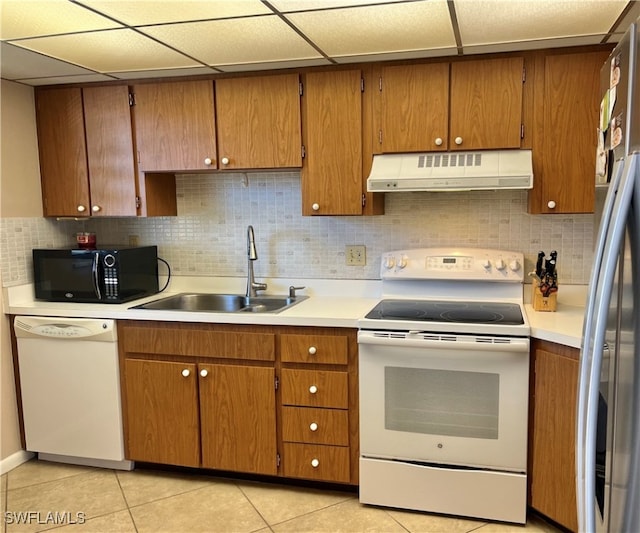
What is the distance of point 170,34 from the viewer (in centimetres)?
216

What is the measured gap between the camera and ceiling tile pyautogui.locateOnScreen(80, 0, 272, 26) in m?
1.86

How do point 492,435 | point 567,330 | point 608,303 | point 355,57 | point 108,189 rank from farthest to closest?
point 108,189 < point 355,57 < point 492,435 < point 567,330 < point 608,303

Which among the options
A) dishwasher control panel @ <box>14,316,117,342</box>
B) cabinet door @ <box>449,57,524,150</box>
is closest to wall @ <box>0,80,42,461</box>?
Answer: dishwasher control panel @ <box>14,316,117,342</box>

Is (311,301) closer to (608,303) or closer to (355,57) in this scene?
(355,57)

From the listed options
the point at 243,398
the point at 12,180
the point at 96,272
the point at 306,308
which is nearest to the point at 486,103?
the point at 306,308

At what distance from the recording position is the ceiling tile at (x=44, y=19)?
185 centimetres

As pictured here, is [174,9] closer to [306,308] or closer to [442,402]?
[306,308]

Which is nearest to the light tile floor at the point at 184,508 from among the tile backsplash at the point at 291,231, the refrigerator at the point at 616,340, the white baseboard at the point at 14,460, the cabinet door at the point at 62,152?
the white baseboard at the point at 14,460

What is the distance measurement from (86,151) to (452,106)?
1.96 metres

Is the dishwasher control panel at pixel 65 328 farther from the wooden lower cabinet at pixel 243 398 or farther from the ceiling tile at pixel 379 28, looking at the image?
the ceiling tile at pixel 379 28

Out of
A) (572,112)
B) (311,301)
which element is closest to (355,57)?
(572,112)

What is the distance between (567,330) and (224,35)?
180cm

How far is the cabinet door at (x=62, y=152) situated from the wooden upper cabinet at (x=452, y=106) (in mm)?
1659

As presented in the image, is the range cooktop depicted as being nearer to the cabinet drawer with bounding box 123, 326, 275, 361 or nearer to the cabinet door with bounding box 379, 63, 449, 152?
the cabinet drawer with bounding box 123, 326, 275, 361
